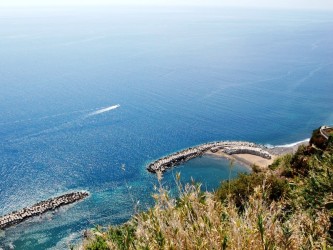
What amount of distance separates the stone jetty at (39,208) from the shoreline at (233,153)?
14.5 metres

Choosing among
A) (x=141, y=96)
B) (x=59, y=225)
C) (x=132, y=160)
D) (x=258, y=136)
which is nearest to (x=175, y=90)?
(x=141, y=96)

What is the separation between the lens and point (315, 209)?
13.9 meters

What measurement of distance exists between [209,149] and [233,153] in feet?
15.8

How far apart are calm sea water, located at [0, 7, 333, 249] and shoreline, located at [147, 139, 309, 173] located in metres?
2.27

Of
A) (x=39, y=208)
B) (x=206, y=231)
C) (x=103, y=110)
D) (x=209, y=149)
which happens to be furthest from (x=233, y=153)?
(x=206, y=231)

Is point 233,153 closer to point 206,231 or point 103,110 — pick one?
point 103,110

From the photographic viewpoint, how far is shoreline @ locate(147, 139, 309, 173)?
216 ft

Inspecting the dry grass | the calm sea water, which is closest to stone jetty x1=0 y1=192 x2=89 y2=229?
the calm sea water

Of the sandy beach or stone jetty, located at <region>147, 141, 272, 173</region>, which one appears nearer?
the sandy beach

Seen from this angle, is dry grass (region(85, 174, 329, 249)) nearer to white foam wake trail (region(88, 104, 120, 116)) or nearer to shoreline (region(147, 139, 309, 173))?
shoreline (region(147, 139, 309, 173))

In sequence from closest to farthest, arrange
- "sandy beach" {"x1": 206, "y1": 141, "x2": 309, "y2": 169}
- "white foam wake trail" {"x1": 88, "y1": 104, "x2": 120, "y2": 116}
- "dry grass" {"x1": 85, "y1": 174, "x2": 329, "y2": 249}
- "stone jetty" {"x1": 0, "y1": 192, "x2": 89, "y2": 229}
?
1. "dry grass" {"x1": 85, "y1": 174, "x2": 329, "y2": 249}
2. "stone jetty" {"x1": 0, "y1": 192, "x2": 89, "y2": 229}
3. "sandy beach" {"x1": 206, "y1": 141, "x2": 309, "y2": 169}
4. "white foam wake trail" {"x1": 88, "y1": 104, "x2": 120, "y2": 116}

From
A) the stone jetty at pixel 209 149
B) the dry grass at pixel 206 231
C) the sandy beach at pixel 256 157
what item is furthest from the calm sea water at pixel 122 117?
the dry grass at pixel 206 231

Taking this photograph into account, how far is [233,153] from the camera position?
69.8 metres

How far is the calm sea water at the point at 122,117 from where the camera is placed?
55344 mm
